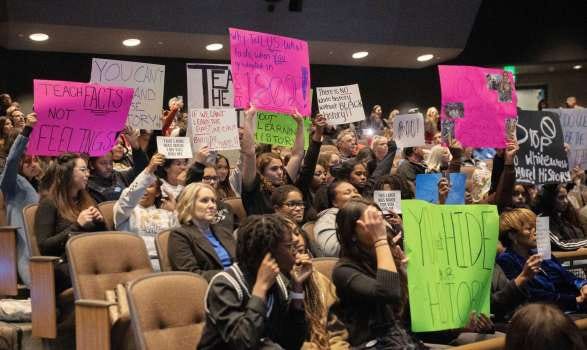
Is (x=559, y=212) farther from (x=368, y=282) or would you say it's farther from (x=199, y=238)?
(x=368, y=282)

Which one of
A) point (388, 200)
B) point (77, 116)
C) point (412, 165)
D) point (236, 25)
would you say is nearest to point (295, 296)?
point (388, 200)

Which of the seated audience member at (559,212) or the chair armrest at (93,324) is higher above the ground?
the seated audience member at (559,212)

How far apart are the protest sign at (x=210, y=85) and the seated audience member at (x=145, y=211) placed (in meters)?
1.31

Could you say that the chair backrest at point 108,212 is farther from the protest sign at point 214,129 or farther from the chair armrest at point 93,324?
the chair armrest at point 93,324

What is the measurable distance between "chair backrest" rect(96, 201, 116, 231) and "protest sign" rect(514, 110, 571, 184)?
2852mm

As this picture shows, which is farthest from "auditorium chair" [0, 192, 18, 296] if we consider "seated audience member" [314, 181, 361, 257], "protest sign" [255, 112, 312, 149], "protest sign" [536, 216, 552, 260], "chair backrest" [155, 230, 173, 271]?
"protest sign" [536, 216, 552, 260]

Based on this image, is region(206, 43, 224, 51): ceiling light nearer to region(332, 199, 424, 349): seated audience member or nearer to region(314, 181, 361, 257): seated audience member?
region(314, 181, 361, 257): seated audience member

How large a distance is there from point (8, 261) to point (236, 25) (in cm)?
772

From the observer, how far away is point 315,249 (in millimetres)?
4918

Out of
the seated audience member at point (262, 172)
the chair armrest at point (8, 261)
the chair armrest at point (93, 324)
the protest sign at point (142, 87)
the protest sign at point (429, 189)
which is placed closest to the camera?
the chair armrest at point (93, 324)

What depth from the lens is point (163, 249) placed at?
4555 millimetres

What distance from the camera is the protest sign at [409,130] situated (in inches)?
285

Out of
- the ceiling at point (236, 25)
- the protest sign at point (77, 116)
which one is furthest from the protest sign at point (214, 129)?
the ceiling at point (236, 25)

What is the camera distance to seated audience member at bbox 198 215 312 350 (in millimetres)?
3076
